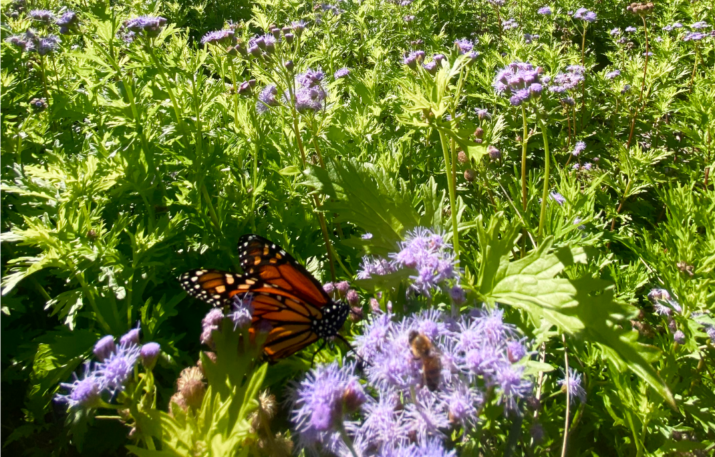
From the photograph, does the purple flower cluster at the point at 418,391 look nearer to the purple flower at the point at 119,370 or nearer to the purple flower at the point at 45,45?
the purple flower at the point at 119,370

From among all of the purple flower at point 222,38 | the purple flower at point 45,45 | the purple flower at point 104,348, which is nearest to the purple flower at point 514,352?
the purple flower at point 104,348

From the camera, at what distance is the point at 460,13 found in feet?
22.3

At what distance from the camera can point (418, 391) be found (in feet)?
4.09

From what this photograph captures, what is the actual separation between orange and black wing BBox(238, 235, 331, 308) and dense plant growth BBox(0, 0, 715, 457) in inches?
5.0

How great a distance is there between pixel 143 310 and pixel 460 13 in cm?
630

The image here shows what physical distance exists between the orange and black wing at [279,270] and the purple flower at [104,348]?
56 centimetres

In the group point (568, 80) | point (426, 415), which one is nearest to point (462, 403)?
point (426, 415)

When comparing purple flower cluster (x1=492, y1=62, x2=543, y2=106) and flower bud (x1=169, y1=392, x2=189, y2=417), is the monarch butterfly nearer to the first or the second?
flower bud (x1=169, y1=392, x2=189, y2=417)

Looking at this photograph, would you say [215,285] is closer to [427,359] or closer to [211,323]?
[211,323]

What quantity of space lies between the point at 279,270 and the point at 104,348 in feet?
2.26

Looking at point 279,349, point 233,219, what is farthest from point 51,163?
point 279,349

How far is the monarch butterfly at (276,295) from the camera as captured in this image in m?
1.76

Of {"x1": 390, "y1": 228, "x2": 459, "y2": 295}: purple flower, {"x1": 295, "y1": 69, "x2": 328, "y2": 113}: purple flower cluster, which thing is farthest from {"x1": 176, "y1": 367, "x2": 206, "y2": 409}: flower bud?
{"x1": 295, "y1": 69, "x2": 328, "y2": 113}: purple flower cluster

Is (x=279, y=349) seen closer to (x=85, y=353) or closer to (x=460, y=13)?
(x=85, y=353)
